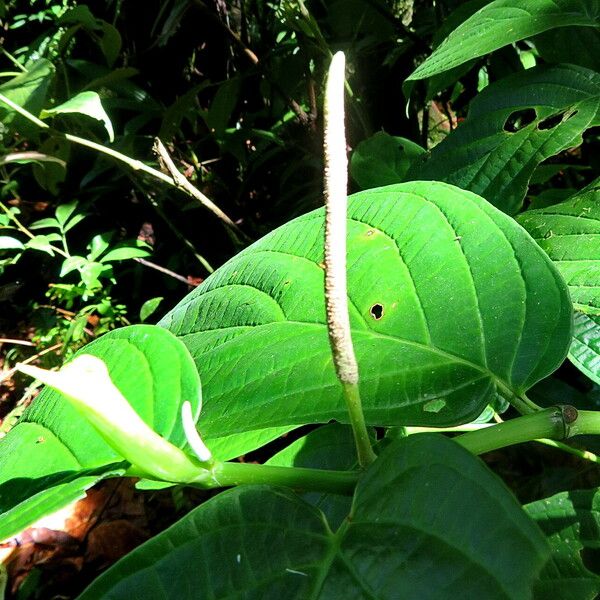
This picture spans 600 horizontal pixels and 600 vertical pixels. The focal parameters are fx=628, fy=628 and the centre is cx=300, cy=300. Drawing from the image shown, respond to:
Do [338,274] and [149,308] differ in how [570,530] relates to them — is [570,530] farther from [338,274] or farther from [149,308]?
[149,308]

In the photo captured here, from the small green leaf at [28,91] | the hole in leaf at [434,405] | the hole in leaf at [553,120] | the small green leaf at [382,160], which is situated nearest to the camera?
the hole in leaf at [434,405]

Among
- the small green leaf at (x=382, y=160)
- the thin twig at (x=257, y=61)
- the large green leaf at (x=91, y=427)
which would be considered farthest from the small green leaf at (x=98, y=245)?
the large green leaf at (x=91, y=427)

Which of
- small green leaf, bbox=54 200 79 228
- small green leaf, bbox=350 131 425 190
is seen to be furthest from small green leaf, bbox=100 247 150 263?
small green leaf, bbox=350 131 425 190

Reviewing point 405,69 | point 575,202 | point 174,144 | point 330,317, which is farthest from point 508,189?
point 174,144

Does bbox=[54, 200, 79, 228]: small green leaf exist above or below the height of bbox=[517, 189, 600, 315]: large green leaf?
below

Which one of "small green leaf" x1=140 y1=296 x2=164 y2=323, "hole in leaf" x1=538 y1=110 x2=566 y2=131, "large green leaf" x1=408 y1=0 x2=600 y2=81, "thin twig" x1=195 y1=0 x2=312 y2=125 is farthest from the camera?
"small green leaf" x1=140 y1=296 x2=164 y2=323

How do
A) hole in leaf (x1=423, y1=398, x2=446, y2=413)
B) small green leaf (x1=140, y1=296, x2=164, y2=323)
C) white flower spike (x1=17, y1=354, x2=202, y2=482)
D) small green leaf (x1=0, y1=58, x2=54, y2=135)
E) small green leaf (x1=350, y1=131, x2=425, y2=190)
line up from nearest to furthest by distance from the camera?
white flower spike (x1=17, y1=354, x2=202, y2=482)
hole in leaf (x1=423, y1=398, x2=446, y2=413)
small green leaf (x1=350, y1=131, x2=425, y2=190)
small green leaf (x1=0, y1=58, x2=54, y2=135)
small green leaf (x1=140, y1=296, x2=164, y2=323)

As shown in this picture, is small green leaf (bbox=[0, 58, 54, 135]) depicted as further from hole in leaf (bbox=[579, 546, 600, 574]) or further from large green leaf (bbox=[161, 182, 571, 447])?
hole in leaf (bbox=[579, 546, 600, 574])

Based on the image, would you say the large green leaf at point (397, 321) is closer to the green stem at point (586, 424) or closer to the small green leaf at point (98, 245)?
the green stem at point (586, 424)

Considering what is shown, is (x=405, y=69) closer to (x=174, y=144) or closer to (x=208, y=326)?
(x=174, y=144)
